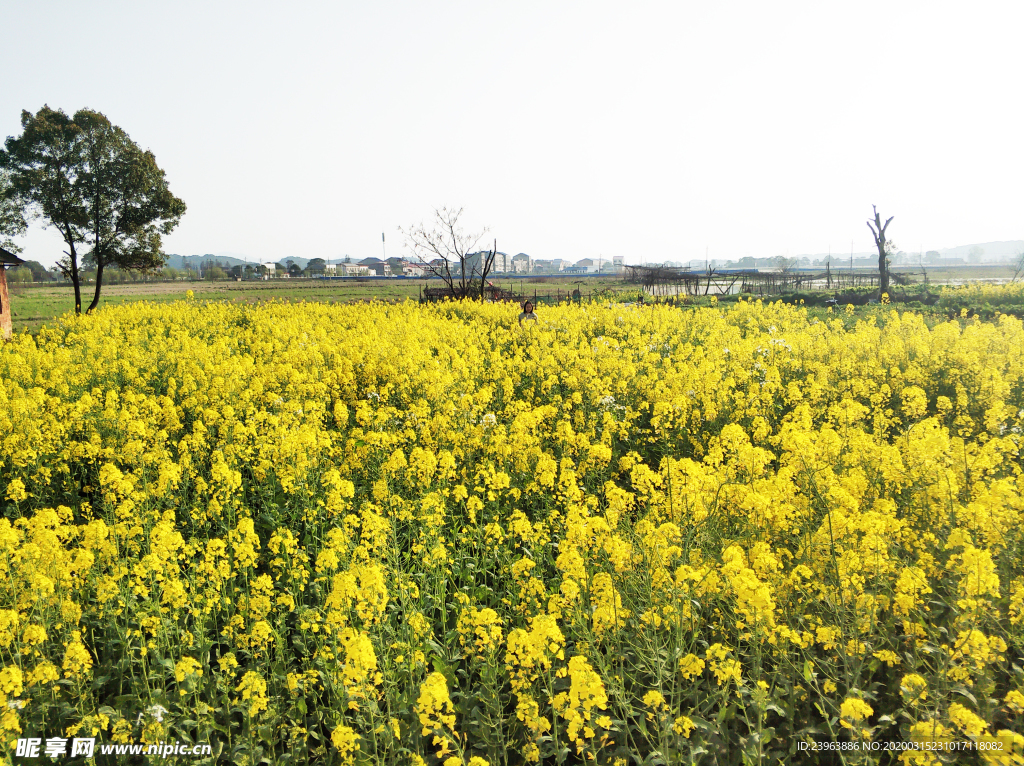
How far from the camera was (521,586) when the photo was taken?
4562 millimetres

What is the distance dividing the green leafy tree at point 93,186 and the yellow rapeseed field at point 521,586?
956 inches

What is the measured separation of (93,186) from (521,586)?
1277 inches

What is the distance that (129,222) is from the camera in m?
29.2

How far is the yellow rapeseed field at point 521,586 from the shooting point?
323 cm

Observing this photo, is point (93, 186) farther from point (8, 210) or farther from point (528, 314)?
point (528, 314)

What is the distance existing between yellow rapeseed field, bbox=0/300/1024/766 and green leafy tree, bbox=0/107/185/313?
2429 cm

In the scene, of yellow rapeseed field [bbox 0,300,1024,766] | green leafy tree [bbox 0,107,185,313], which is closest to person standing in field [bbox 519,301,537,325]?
yellow rapeseed field [bbox 0,300,1024,766]

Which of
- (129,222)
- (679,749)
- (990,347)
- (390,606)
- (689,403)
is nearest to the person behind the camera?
(679,749)

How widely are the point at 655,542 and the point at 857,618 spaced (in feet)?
4.00

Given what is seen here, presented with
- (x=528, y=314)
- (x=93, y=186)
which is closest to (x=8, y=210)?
(x=93, y=186)

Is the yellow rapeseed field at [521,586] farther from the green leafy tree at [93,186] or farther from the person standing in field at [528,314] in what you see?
the green leafy tree at [93,186]

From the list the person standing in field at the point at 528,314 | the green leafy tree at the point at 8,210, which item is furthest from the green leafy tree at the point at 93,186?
the person standing in field at the point at 528,314

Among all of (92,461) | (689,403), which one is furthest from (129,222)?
(689,403)

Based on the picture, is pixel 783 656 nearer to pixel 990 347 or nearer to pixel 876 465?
pixel 876 465
